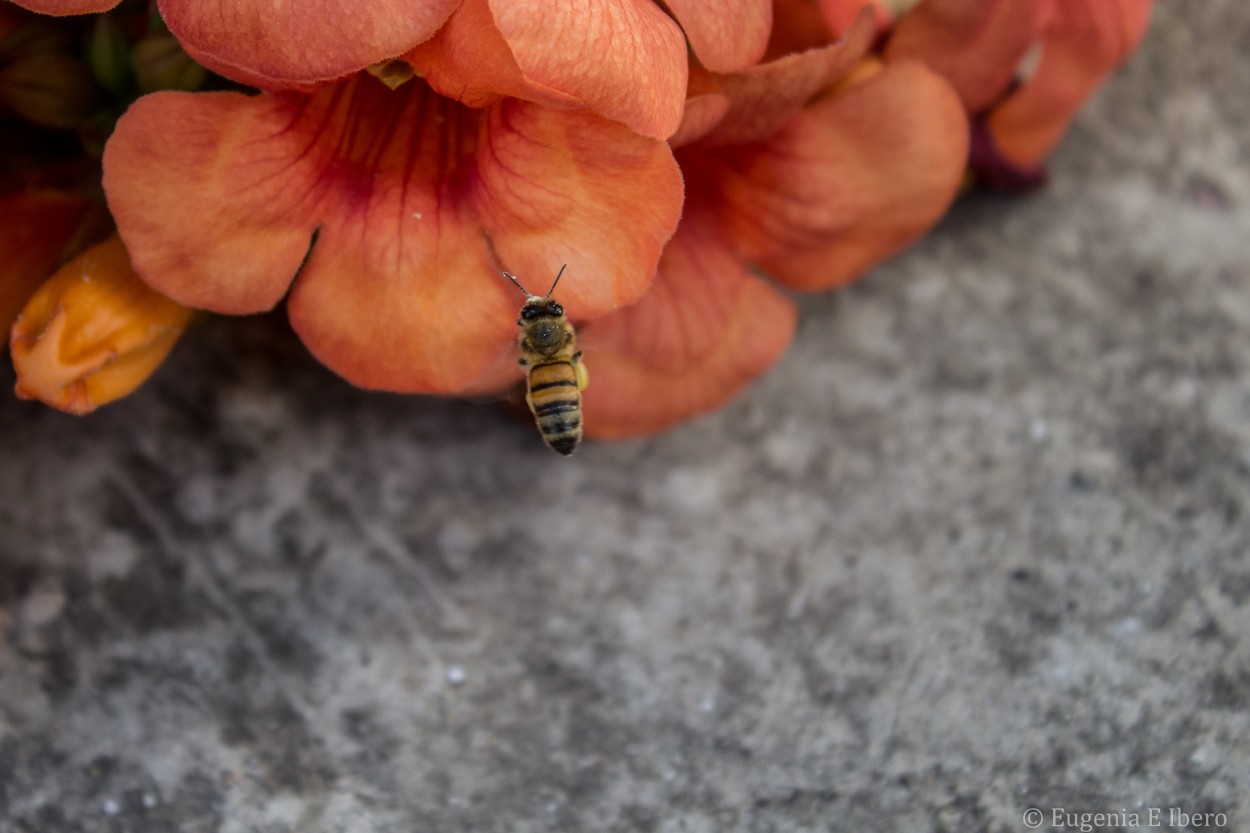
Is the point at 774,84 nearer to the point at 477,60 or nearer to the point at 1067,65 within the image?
the point at 477,60

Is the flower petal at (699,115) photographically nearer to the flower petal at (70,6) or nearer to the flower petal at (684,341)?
the flower petal at (684,341)

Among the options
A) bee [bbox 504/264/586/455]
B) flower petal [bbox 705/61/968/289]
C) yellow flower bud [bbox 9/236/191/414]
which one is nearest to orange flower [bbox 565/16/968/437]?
flower petal [bbox 705/61/968/289]

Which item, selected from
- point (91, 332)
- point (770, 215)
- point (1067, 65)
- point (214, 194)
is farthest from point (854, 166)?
point (91, 332)

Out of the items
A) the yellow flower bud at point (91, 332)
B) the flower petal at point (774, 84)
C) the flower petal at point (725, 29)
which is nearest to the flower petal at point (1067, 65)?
the flower petal at point (774, 84)

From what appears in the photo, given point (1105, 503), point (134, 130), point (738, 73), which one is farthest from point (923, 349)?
point (134, 130)

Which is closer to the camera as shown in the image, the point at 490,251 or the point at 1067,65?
the point at 490,251

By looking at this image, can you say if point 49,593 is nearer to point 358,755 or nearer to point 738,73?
point 358,755
